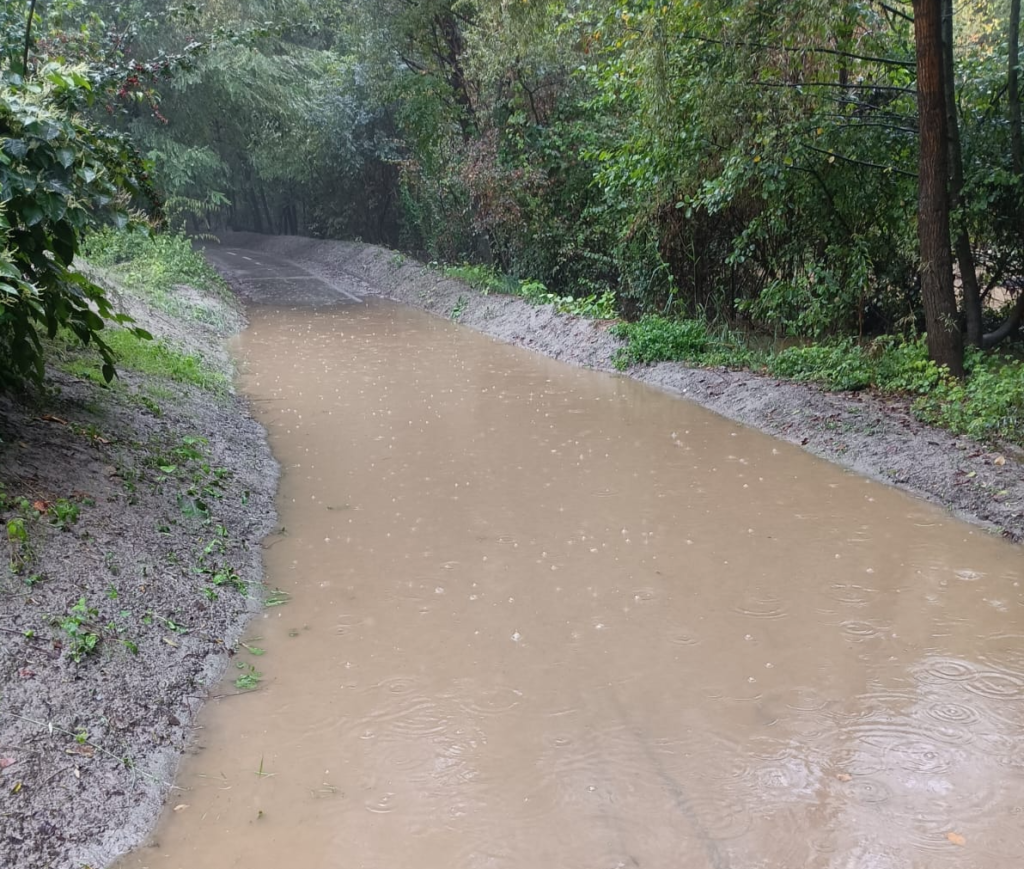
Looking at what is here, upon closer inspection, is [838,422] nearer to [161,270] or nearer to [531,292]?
[531,292]

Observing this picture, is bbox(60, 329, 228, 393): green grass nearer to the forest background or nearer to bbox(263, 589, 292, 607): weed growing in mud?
the forest background

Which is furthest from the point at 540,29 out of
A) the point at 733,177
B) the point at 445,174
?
the point at 445,174

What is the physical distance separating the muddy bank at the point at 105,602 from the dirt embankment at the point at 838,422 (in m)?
5.39

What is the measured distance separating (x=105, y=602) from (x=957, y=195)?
8.90 m

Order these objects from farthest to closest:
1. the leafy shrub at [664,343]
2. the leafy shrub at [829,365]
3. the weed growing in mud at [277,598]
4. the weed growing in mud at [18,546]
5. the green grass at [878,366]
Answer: the leafy shrub at [664,343], the leafy shrub at [829,365], the green grass at [878,366], the weed growing in mud at [277,598], the weed growing in mud at [18,546]

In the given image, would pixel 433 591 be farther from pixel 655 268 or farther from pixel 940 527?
pixel 655 268

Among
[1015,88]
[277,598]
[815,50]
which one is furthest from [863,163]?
[277,598]

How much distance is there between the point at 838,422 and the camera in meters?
8.58

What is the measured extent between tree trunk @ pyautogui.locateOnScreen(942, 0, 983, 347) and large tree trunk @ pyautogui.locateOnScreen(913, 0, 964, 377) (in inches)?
8.6

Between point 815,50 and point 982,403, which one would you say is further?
point 815,50

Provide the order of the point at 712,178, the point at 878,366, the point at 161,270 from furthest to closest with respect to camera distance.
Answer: the point at 161,270 → the point at 712,178 → the point at 878,366

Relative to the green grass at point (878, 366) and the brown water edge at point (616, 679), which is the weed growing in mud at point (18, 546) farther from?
the green grass at point (878, 366)

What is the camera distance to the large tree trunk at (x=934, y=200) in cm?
787

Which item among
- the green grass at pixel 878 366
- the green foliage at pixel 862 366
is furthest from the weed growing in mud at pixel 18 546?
the green foliage at pixel 862 366
